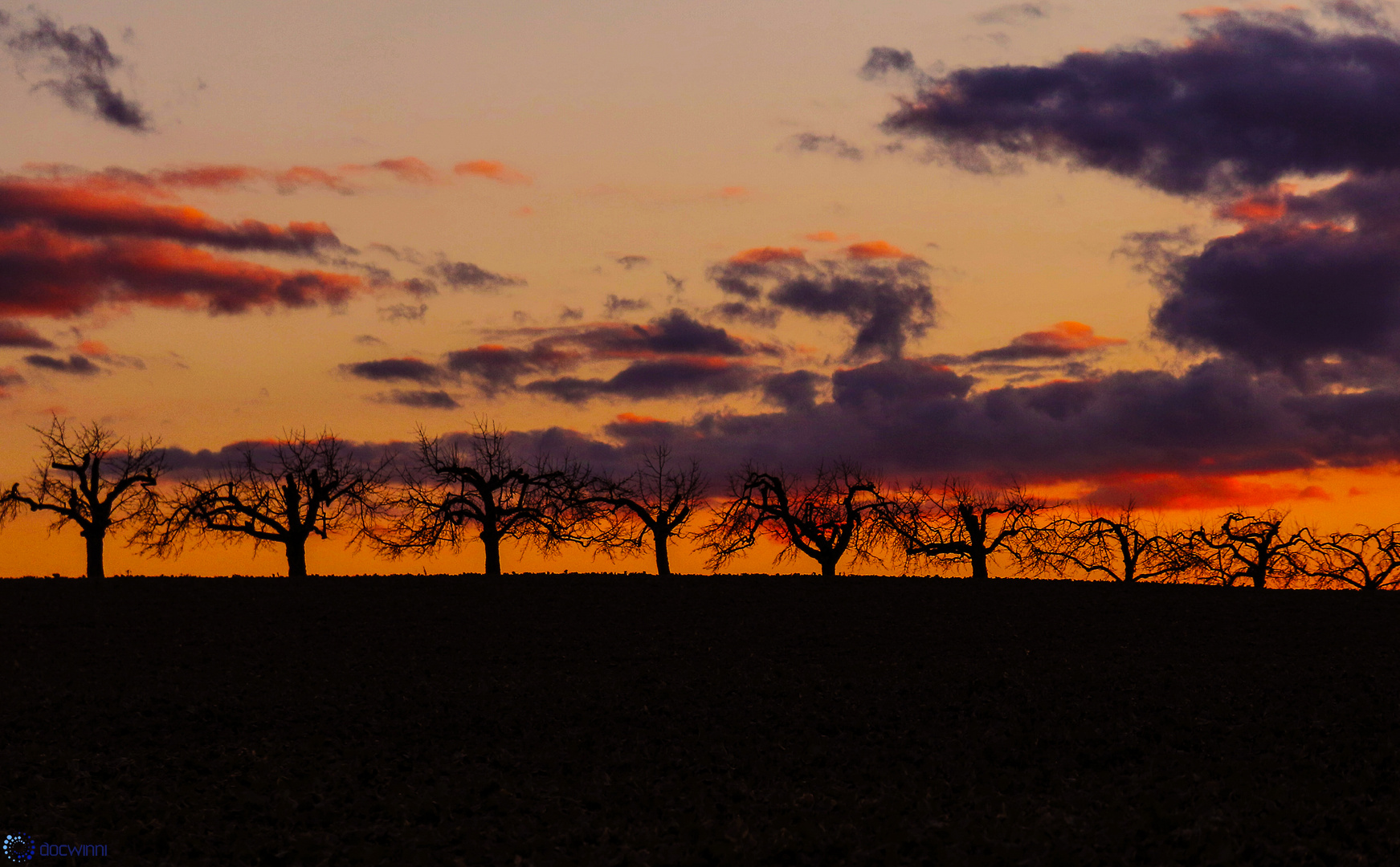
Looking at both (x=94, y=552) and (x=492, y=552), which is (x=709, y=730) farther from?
(x=94, y=552)

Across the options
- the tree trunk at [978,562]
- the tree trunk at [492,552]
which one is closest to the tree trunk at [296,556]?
the tree trunk at [492,552]

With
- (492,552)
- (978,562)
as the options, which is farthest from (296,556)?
(978,562)

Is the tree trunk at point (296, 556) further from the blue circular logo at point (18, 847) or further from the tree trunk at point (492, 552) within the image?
the blue circular logo at point (18, 847)

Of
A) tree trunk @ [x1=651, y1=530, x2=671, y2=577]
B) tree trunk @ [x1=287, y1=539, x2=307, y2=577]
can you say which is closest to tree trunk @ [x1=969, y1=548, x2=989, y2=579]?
tree trunk @ [x1=651, y1=530, x2=671, y2=577]

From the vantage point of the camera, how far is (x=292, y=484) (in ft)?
152

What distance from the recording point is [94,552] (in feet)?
154

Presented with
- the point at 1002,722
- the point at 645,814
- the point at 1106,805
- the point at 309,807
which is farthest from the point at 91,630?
the point at 1106,805

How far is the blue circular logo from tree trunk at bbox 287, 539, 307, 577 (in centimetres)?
3219

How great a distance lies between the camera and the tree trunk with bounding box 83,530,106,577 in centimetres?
4669

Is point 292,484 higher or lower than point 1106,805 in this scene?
higher

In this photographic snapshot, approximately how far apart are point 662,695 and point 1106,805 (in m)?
9.10

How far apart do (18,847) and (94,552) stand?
37.1m

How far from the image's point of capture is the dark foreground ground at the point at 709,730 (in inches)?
543

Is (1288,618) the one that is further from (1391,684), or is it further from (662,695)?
(662,695)
